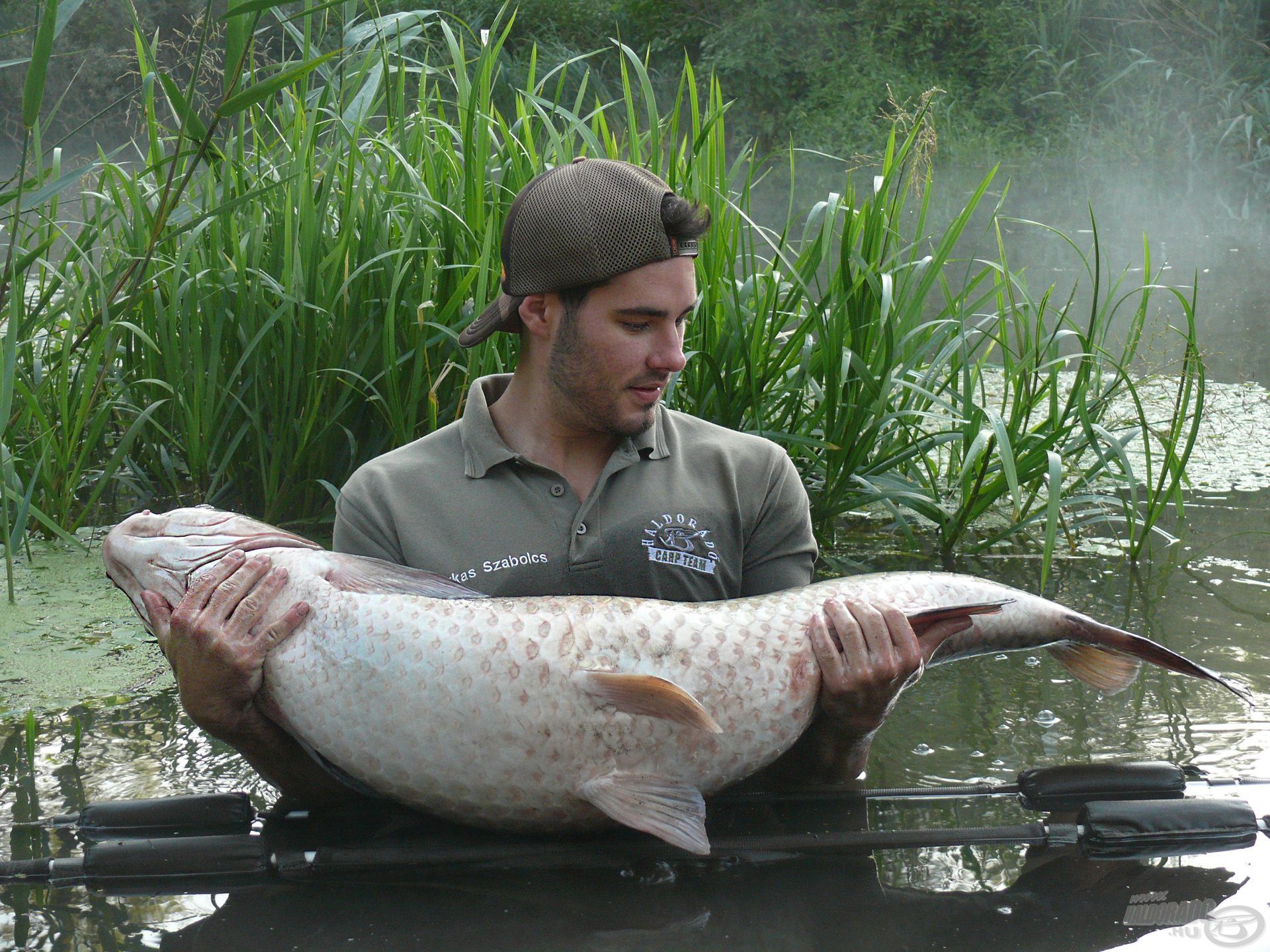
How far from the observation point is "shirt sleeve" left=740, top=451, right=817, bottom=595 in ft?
6.59

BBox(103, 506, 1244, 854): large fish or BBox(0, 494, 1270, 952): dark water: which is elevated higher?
BBox(103, 506, 1244, 854): large fish

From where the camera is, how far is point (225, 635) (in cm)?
163

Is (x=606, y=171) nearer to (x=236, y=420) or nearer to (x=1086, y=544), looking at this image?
(x=236, y=420)

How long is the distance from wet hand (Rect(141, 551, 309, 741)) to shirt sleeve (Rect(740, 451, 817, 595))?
2.50 feet

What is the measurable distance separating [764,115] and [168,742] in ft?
45.1

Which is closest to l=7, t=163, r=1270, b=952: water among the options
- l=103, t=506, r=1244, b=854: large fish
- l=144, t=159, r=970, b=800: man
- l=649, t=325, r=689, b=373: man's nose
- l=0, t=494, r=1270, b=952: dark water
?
l=0, t=494, r=1270, b=952: dark water

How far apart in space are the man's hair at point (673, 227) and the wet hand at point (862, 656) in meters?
0.61

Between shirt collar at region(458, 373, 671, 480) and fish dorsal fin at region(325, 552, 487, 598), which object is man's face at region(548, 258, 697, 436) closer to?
shirt collar at region(458, 373, 671, 480)

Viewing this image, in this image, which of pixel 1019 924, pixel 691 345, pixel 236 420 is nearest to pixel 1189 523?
pixel 691 345

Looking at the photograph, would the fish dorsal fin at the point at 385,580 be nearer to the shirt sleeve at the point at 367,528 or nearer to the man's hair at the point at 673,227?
the shirt sleeve at the point at 367,528

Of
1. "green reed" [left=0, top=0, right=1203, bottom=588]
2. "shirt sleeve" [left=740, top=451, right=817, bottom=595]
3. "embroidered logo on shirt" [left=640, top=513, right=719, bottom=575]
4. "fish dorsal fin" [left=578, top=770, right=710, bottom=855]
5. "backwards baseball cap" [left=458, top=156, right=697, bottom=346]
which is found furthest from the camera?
"green reed" [left=0, top=0, right=1203, bottom=588]

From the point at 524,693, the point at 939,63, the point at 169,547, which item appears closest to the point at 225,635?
the point at 169,547

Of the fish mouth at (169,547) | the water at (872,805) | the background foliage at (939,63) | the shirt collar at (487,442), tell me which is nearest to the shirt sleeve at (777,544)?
the shirt collar at (487,442)

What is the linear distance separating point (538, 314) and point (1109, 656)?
1.08m
